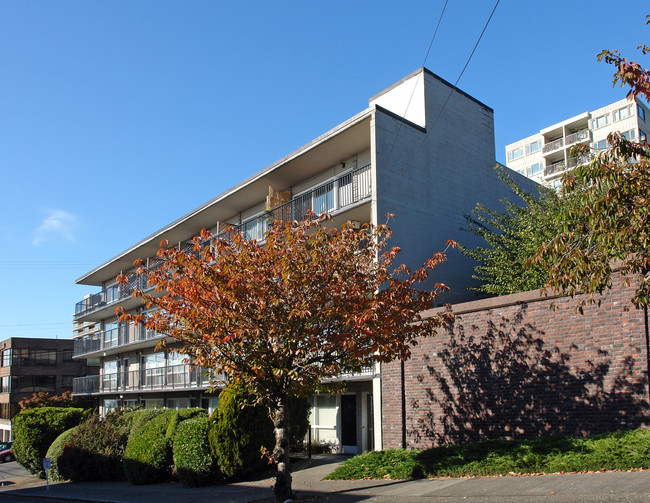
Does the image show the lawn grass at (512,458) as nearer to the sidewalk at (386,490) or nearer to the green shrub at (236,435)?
the sidewalk at (386,490)

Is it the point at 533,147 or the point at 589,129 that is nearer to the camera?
the point at 589,129

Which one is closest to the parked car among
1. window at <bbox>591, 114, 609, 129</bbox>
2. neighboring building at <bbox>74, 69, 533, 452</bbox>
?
neighboring building at <bbox>74, 69, 533, 452</bbox>

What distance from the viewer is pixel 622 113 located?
68.5 metres

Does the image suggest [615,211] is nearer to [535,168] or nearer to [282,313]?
[282,313]

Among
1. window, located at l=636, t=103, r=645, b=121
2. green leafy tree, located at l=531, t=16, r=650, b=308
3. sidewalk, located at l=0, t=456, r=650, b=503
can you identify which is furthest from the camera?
window, located at l=636, t=103, r=645, b=121

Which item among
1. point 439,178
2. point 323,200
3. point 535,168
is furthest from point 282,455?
point 535,168

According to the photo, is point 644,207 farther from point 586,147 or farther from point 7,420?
point 7,420

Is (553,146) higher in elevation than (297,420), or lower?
higher

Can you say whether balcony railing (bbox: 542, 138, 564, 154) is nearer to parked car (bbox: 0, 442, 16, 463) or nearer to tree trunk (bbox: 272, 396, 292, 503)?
parked car (bbox: 0, 442, 16, 463)

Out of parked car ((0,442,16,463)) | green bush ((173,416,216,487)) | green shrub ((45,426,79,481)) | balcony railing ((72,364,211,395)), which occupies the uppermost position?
balcony railing ((72,364,211,395))

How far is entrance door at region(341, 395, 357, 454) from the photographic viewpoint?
71.6 ft

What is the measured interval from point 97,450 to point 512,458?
1624 cm

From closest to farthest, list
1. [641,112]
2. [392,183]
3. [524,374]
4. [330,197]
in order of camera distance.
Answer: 1. [524,374]
2. [392,183]
3. [330,197]
4. [641,112]

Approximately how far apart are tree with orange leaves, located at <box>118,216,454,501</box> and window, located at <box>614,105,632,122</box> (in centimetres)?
6475
